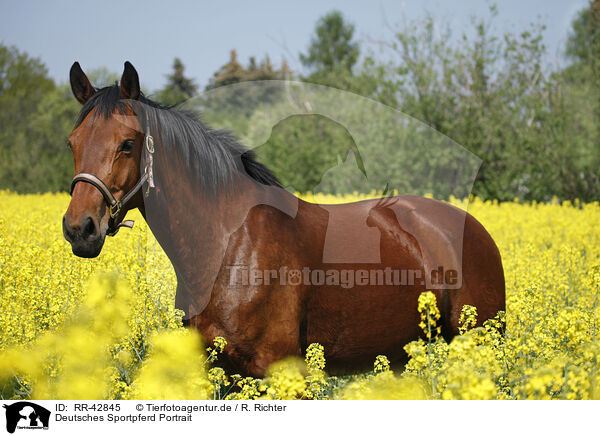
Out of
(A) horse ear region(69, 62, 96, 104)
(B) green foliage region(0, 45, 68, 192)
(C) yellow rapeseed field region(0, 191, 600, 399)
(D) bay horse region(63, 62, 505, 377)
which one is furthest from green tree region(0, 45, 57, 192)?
(D) bay horse region(63, 62, 505, 377)

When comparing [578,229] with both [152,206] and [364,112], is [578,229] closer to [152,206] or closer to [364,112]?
[364,112]

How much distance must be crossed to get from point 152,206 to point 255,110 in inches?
115

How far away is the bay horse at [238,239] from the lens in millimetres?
2441

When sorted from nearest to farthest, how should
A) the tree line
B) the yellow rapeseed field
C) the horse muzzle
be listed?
1. the yellow rapeseed field
2. the horse muzzle
3. the tree line

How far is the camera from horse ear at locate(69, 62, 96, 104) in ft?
8.59

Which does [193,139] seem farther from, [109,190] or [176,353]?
[176,353]

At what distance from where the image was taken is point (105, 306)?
9.87 feet

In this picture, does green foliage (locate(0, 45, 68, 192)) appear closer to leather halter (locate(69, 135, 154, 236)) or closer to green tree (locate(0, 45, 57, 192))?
green tree (locate(0, 45, 57, 192))
